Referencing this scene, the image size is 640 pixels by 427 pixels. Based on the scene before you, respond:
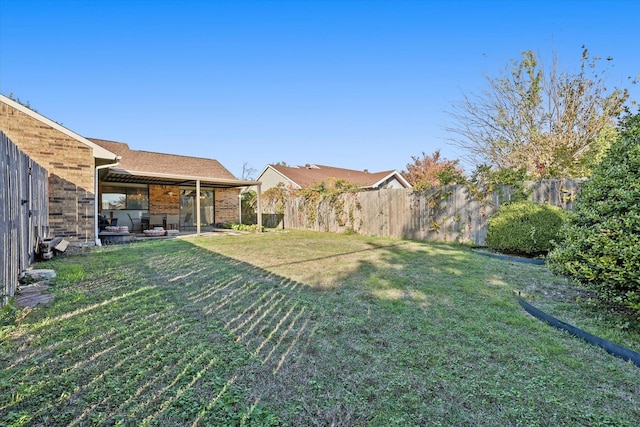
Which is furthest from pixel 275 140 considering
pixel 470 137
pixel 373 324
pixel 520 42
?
pixel 373 324

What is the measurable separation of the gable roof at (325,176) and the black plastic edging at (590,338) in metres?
16.8

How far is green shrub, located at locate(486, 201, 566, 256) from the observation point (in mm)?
6426

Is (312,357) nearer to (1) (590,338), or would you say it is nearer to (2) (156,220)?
(1) (590,338)

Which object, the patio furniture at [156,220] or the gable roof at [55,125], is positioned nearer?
the gable roof at [55,125]

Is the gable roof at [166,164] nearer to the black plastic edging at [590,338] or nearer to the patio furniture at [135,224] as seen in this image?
the patio furniture at [135,224]

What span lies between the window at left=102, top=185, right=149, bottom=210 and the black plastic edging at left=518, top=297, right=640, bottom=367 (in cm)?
1616

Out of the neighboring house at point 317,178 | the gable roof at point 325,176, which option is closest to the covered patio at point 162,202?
the neighboring house at point 317,178

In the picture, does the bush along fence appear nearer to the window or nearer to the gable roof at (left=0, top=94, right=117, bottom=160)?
the window

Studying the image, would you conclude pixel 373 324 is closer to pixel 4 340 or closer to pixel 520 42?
pixel 4 340

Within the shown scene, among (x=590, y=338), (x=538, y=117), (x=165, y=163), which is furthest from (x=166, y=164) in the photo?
(x=590, y=338)

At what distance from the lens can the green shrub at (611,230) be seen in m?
2.89

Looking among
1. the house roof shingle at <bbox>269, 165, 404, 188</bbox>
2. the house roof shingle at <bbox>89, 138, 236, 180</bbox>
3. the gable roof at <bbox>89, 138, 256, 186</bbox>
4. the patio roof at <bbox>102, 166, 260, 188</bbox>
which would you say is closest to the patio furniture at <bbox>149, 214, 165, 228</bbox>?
the patio roof at <bbox>102, 166, 260, 188</bbox>

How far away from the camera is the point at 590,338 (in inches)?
105

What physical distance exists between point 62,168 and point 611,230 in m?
11.8
